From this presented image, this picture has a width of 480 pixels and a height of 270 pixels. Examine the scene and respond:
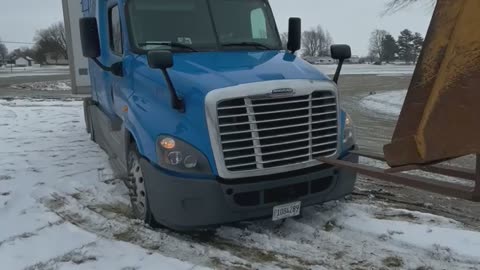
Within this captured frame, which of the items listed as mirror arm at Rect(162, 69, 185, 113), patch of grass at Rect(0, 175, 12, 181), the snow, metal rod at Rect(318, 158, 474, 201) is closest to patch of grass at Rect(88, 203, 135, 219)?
mirror arm at Rect(162, 69, 185, 113)

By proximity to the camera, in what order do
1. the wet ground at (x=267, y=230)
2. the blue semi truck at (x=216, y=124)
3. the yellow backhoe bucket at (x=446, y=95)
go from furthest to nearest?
the blue semi truck at (x=216, y=124), the wet ground at (x=267, y=230), the yellow backhoe bucket at (x=446, y=95)

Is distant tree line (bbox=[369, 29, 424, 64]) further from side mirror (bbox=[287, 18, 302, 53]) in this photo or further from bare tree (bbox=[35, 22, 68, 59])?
side mirror (bbox=[287, 18, 302, 53])

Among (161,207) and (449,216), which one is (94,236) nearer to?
(161,207)

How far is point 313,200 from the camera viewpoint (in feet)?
15.6

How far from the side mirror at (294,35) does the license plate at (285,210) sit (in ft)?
8.41

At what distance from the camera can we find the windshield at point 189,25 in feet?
17.7

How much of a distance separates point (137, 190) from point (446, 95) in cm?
352

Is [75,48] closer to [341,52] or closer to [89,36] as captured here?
[89,36]

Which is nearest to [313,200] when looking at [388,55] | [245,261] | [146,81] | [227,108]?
[245,261]

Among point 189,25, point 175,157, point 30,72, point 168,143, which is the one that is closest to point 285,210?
point 175,157

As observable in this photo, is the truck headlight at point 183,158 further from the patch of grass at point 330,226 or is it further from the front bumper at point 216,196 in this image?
the patch of grass at point 330,226

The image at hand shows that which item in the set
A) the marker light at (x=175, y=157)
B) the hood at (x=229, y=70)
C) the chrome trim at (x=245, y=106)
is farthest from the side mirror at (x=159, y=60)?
the marker light at (x=175, y=157)

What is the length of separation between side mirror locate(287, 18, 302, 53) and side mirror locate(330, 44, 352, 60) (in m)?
0.88

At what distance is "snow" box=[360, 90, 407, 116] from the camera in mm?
16531
